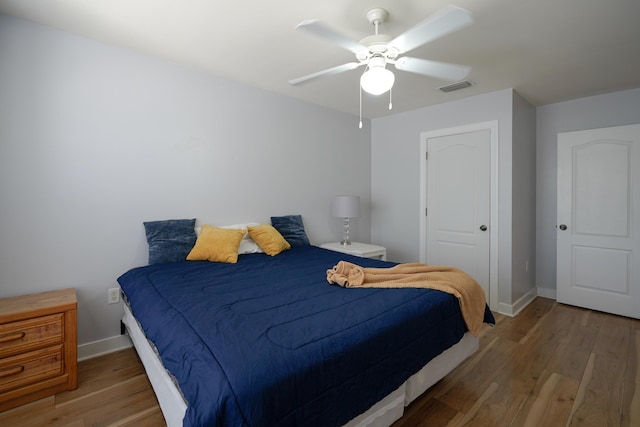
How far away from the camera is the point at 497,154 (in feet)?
10.8

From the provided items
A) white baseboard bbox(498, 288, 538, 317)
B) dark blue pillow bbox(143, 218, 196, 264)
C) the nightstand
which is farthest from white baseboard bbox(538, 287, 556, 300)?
dark blue pillow bbox(143, 218, 196, 264)

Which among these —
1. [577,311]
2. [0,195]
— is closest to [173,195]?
[0,195]

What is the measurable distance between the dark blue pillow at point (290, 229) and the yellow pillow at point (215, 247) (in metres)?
0.74

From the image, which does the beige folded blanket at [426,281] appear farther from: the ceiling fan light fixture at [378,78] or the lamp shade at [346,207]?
the lamp shade at [346,207]

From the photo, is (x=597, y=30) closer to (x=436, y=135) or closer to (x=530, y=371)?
(x=436, y=135)

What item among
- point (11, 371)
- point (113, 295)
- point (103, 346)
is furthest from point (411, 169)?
point (11, 371)

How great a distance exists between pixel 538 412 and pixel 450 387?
1.58 ft

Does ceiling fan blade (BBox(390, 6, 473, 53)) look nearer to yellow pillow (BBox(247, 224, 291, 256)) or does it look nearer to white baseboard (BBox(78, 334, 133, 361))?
yellow pillow (BBox(247, 224, 291, 256))

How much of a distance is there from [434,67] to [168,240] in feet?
7.86

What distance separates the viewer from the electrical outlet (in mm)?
2416

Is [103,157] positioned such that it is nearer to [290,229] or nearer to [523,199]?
[290,229]

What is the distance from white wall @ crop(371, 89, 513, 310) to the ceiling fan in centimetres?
168

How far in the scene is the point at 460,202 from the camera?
3.63 meters

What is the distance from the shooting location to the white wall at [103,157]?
207cm
